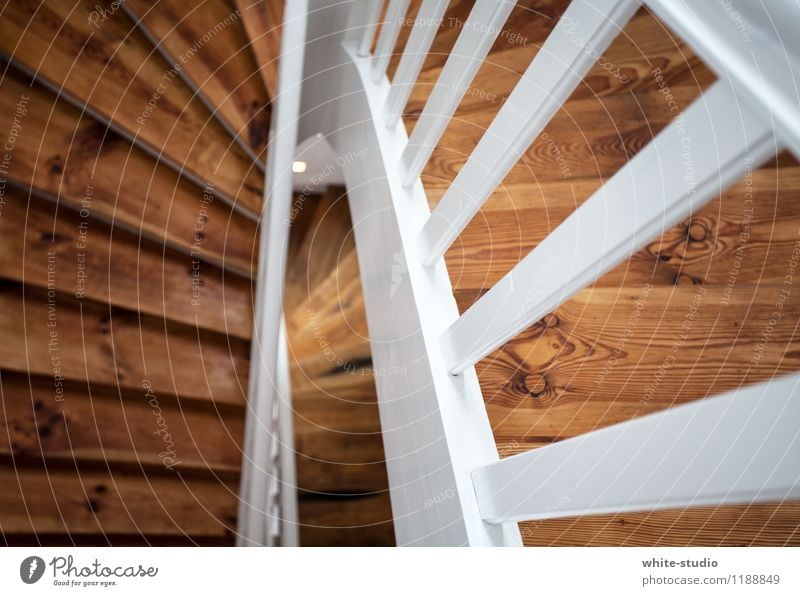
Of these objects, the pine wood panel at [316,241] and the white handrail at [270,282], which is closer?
the white handrail at [270,282]

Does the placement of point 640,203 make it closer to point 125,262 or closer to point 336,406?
point 125,262

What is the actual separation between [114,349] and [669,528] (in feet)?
2.96

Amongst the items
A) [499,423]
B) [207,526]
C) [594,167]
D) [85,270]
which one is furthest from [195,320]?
[594,167]

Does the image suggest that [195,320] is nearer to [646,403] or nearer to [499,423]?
[499,423]

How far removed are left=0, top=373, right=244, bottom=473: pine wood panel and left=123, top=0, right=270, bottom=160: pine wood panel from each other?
1.83 feet

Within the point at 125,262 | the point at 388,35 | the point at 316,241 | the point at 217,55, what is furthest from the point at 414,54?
the point at 316,241

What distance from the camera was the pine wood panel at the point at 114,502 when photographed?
0.86 metres

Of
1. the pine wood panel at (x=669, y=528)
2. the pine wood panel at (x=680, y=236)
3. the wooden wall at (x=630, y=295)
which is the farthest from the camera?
the pine wood panel at (x=680, y=236)

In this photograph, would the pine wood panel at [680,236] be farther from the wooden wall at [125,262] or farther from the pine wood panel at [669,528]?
the wooden wall at [125,262]

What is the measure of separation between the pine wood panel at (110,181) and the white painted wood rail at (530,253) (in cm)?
15

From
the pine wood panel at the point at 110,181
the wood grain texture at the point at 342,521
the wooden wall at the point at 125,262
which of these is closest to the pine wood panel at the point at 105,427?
the wooden wall at the point at 125,262

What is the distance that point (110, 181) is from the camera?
3.39ft

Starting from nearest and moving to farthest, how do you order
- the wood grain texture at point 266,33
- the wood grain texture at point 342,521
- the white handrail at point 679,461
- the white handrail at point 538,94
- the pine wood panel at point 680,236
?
the white handrail at point 679,461
the white handrail at point 538,94
the pine wood panel at point 680,236
the wood grain texture at point 266,33
the wood grain texture at point 342,521

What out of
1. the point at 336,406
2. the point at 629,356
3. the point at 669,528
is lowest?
the point at 669,528
